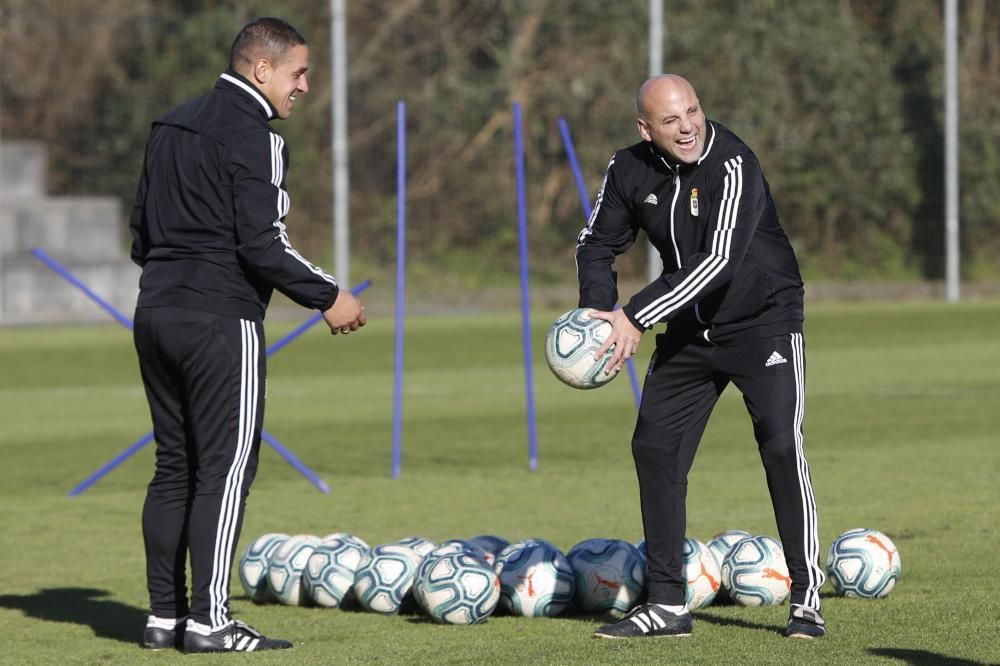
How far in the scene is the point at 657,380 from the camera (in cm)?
651

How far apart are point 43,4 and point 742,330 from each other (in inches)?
941

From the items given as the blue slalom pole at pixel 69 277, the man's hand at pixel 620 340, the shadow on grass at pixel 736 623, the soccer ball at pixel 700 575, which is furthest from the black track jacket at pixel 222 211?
the blue slalom pole at pixel 69 277

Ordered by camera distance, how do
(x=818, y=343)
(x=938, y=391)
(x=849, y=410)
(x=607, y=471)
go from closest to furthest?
1. (x=607, y=471)
2. (x=849, y=410)
3. (x=938, y=391)
4. (x=818, y=343)

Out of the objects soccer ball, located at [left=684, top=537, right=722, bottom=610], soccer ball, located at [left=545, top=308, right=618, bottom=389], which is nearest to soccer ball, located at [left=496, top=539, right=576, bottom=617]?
soccer ball, located at [left=684, top=537, right=722, bottom=610]

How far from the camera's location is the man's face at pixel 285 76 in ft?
20.6

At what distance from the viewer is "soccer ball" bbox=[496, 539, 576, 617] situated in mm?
6863

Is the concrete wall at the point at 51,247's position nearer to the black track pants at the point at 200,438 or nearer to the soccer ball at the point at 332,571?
the soccer ball at the point at 332,571

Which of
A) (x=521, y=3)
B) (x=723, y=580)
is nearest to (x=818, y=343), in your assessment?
(x=521, y=3)

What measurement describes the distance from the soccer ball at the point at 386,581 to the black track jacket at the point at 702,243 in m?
1.33

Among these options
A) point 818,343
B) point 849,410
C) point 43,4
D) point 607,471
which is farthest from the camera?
point 43,4

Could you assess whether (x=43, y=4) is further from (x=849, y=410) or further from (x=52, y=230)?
(x=849, y=410)

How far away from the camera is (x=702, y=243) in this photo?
20.6ft

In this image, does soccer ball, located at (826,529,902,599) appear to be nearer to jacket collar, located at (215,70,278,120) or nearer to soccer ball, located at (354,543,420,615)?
Answer: soccer ball, located at (354,543,420,615)

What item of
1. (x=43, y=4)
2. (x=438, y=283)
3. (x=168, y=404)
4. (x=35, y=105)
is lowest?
(x=168, y=404)
